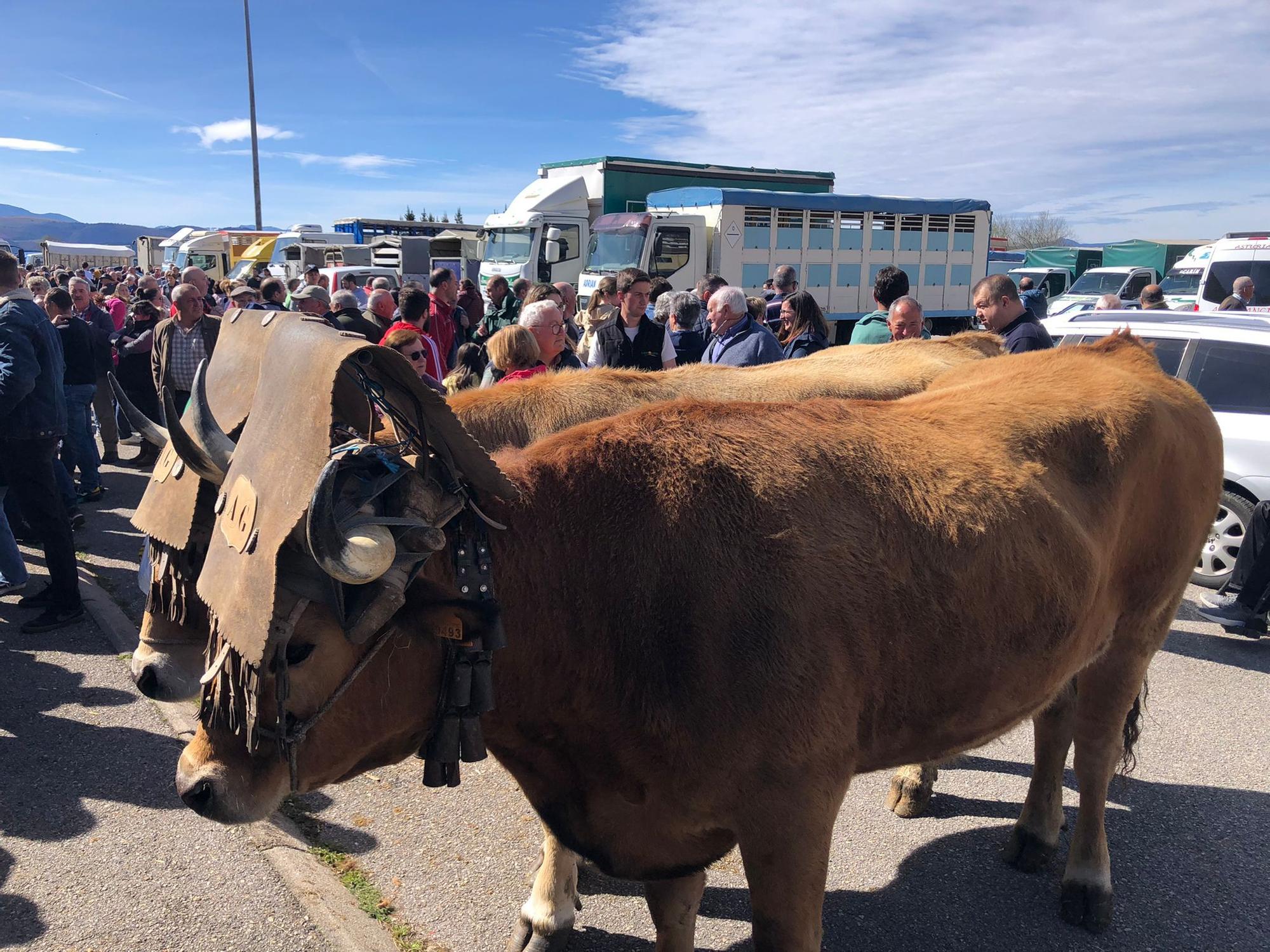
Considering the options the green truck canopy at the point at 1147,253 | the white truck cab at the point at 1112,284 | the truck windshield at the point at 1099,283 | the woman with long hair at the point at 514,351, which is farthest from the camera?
the green truck canopy at the point at 1147,253

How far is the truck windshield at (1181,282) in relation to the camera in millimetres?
21844

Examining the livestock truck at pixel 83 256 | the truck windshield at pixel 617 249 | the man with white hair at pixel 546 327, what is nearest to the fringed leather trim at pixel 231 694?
the man with white hair at pixel 546 327

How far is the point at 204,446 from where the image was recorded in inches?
82.4

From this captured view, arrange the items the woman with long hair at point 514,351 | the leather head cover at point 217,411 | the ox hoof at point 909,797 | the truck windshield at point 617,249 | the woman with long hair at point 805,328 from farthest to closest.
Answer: the truck windshield at point 617,249 < the woman with long hair at point 805,328 < the woman with long hair at point 514,351 < the ox hoof at point 909,797 < the leather head cover at point 217,411

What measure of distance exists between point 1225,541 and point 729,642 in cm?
682

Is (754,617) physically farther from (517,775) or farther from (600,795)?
(517,775)

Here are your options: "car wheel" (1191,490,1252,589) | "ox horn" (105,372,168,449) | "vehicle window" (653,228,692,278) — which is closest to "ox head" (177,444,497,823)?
"ox horn" (105,372,168,449)

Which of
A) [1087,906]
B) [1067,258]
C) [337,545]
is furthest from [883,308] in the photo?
[1067,258]

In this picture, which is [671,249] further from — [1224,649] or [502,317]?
[1224,649]

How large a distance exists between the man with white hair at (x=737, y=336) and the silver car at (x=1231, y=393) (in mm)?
3145

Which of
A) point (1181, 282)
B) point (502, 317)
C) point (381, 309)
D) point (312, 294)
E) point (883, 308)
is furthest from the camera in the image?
point (1181, 282)

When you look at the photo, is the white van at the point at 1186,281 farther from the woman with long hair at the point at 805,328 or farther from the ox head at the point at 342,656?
the ox head at the point at 342,656

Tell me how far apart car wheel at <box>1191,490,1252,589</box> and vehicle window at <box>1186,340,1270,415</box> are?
2.40 ft

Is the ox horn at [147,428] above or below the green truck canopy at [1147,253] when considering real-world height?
below
